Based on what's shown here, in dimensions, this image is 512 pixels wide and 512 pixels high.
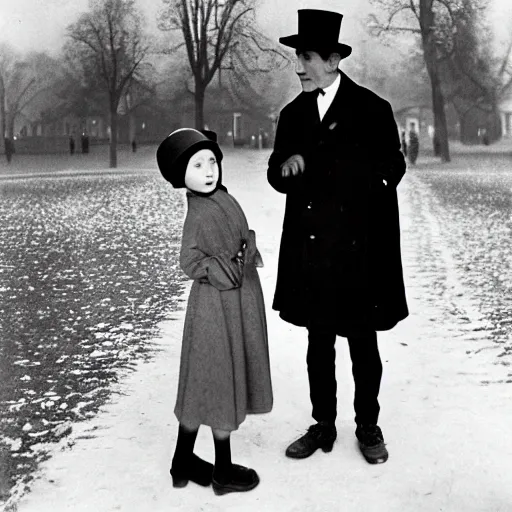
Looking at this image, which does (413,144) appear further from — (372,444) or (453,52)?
(372,444)

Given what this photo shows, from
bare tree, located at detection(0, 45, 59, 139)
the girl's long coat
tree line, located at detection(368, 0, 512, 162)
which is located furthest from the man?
bare tree, located at detection(0, 45, 59, 139)

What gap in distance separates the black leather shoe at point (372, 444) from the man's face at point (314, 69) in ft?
3.69

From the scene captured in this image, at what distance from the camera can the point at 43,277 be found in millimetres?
3180

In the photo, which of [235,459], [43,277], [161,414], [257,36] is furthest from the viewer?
[43,277]

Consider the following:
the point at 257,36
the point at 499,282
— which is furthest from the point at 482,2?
the point at 499,282

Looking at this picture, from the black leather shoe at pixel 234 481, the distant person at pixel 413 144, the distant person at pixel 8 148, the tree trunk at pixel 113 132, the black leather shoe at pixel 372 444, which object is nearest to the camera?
the black leather shoe at pixel 234 481

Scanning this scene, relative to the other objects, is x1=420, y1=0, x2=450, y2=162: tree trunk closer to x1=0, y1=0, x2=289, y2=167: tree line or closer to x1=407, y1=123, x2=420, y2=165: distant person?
x1=407, y1=123, x2=420, y2=165: distant person

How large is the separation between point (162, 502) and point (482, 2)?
2.23 meters

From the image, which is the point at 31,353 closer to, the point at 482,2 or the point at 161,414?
the point at 161,414

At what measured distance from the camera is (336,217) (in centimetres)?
235

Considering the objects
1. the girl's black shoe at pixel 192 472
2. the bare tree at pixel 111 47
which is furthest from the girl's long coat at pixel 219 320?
the bare tree at pixel 111 47

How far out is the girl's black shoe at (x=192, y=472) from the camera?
2.29 m

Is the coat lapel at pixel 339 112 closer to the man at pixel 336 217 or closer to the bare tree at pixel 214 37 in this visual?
the man at pixel 336 217

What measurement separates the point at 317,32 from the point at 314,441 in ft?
4.31
